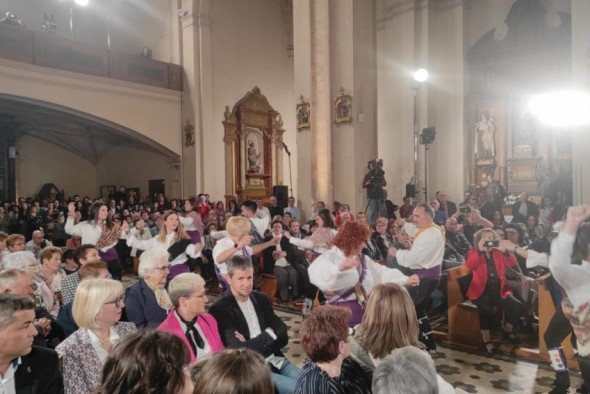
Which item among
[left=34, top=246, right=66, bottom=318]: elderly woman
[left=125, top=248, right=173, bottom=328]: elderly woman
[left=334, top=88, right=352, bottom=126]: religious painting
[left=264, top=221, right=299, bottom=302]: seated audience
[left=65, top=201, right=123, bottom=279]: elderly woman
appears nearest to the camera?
[left=125, top=248, right=173, bottom=328]: elderly woman

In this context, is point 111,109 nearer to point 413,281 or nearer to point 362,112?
point 362,112

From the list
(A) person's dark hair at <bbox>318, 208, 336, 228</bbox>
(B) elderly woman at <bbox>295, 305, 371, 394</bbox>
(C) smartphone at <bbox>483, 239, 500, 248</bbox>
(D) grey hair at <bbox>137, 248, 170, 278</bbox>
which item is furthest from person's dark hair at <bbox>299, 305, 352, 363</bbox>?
(A) person's dark hair at <bbox>318, 208, 336, 228</bbox>

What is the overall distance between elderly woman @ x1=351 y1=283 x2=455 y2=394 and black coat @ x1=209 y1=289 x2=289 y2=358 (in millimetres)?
676

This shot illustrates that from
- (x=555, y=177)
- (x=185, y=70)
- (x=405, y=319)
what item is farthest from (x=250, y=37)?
(x=405, y=319)

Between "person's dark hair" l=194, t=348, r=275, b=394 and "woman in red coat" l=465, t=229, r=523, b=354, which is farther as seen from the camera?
"woman in red coat" l=465, t=229, r=523, b=354

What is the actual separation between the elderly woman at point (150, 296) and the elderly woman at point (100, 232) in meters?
2.47

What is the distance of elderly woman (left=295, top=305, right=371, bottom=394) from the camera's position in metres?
1.93

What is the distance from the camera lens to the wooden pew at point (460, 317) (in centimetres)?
452

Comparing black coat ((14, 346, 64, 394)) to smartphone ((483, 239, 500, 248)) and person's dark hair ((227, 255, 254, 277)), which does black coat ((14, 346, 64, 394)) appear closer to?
person's dark hair ((227, 255, 254, 277))

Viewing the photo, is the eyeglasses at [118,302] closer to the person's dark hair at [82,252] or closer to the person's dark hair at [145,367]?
the person's dark hair at [145,367]

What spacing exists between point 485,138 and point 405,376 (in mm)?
12911

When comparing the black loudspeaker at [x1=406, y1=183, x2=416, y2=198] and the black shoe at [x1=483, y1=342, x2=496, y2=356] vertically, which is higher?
the black loudspeaker at [x1=406, y1=183, x2=416, y2=198]

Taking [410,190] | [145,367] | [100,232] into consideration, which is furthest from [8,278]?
[410,190]

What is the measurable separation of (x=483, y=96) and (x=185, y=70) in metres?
9.45
